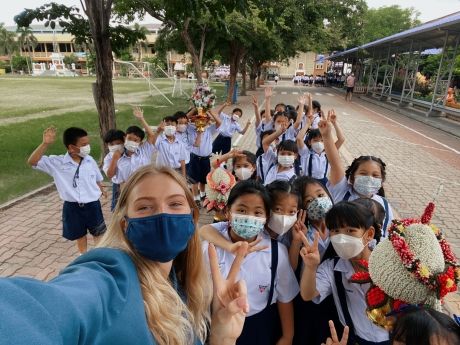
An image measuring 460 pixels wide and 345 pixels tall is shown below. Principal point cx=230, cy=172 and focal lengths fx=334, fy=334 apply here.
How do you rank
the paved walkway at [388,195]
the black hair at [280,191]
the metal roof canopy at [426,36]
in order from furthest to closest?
the metal roof canopy at [426,36] < the paved walkway at [388,195] < the black hair at [280,191]

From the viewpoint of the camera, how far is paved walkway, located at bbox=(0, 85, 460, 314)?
4.20 metres

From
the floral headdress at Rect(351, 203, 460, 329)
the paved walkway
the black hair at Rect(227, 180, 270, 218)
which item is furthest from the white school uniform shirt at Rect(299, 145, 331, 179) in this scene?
the floral headdress at Rect(351, 203, 460, 329)

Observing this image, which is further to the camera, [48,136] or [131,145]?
[131,145]

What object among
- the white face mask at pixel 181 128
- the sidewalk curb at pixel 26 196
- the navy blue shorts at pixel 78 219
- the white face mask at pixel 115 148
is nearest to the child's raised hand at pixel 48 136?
the navy blue shorts at pixel 78 219

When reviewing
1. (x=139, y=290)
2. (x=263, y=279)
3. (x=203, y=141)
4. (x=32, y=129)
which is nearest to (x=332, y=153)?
(x=263, y=279)

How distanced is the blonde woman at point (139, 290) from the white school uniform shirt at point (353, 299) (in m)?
0.72

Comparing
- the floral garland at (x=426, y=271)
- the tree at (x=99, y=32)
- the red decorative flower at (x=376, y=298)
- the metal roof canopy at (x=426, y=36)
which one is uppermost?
the metal roof canopy at (x=426, y=36)

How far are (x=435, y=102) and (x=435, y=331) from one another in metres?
19.0

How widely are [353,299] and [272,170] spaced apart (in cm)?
226

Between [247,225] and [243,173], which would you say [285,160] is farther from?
[247,225]

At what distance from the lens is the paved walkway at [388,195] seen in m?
4.20

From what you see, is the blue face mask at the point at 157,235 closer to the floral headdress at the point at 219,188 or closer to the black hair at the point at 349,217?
the black hair at the point at 349,217

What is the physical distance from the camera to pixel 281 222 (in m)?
2.38

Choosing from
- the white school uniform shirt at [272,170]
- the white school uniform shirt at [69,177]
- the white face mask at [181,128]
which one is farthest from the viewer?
the white face mask at [181,128]
